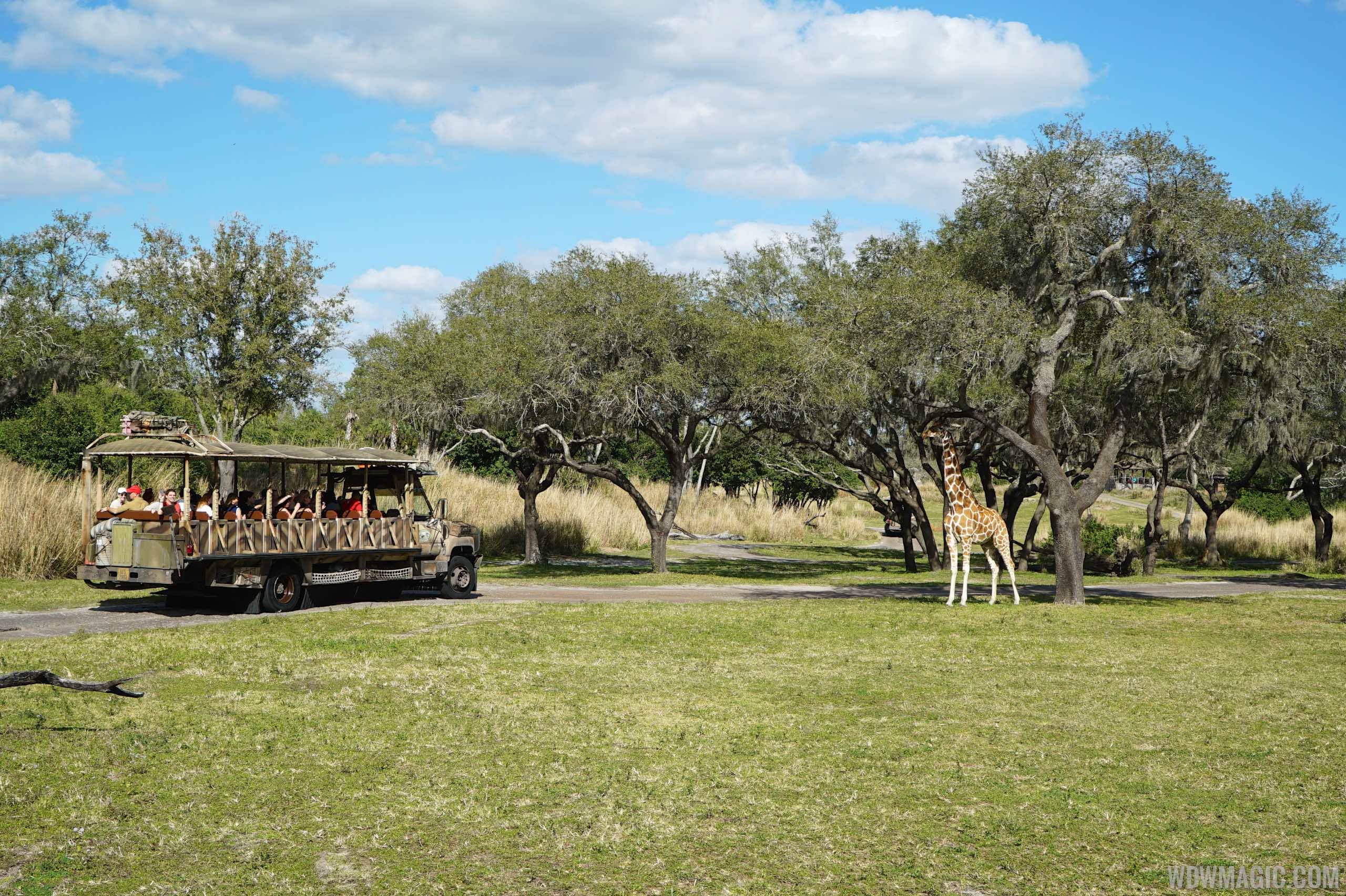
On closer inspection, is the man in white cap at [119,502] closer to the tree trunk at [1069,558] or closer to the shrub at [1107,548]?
the tree trunk at [1069,558]

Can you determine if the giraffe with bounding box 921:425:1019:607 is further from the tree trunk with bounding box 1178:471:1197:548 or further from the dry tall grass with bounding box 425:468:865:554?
the tree trunk with bounding box 1178:471:1197:548

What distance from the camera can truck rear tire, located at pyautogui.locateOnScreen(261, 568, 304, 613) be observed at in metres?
21.2

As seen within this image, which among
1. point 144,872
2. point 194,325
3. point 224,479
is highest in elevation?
point 194,325

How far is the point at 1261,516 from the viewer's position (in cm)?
6097

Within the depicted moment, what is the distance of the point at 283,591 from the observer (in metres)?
21.7

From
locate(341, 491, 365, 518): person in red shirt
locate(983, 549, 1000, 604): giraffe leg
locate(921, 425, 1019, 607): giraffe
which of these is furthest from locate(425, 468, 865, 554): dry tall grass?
locate(921, 425, 1019, 607): giraffe

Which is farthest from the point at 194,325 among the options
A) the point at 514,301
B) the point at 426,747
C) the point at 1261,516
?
the point at 1261,516

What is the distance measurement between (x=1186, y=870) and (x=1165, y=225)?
17.0 meters

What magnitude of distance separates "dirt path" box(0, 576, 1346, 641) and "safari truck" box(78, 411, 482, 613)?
1.80 ft

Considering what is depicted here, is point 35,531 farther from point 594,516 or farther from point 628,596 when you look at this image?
point 594,516

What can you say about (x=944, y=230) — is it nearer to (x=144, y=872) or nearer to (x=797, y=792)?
(x=797, y=792)

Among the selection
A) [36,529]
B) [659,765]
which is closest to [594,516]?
[36,529]

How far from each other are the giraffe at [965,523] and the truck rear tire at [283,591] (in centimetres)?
1185

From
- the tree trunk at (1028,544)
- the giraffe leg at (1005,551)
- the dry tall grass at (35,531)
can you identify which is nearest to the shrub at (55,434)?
the dry tall grass at (35,531)
